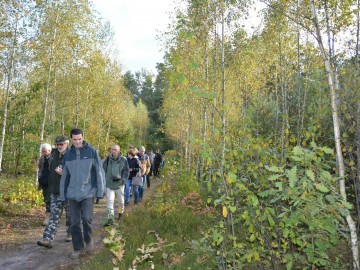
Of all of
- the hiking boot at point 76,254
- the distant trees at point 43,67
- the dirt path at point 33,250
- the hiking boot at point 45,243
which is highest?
the distant trees at point 43,67

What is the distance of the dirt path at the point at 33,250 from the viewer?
566cm

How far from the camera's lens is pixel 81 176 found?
19.3ft

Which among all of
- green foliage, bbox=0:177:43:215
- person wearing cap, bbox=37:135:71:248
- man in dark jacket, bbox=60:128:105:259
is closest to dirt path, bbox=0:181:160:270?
person wearing cap, bbox=37:135:71:248

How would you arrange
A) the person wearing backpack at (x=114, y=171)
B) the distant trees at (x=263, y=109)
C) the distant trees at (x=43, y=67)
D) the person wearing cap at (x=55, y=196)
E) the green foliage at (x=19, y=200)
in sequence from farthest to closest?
the distant trees at (x=43, y=67) < the green foliage at (x=19, y=200) < the person wearing backpack at (x=114, y=171) < the person wearing cap at (x=55, y=196) < the distant trees at (x=263, y=109)

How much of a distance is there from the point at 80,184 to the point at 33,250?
184cm

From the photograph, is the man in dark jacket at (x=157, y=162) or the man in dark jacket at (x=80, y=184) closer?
the man in dark jacket at (x=80, y=184)

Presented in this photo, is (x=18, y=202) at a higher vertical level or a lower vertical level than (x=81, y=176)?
lower

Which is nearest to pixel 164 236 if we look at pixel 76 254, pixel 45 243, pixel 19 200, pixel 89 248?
pixel 89 248

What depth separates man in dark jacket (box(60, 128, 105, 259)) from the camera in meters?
5.86

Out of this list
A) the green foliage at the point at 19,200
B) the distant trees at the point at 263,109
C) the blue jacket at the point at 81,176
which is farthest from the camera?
the green foliage at the point at 19,200

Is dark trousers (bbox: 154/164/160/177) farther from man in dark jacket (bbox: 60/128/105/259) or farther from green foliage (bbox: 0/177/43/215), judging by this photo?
man in dark jacket (bbox: 60/128/105/259)

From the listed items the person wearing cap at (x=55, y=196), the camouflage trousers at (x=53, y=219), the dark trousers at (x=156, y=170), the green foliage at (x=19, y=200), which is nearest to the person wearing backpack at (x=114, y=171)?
the person wearing cap at (x=55, y=196)

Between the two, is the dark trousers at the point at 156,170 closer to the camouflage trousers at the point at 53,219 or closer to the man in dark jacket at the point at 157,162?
the man in dark jacket at the point at 157,162

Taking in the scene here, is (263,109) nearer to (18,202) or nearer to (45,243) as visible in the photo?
(18,202)
